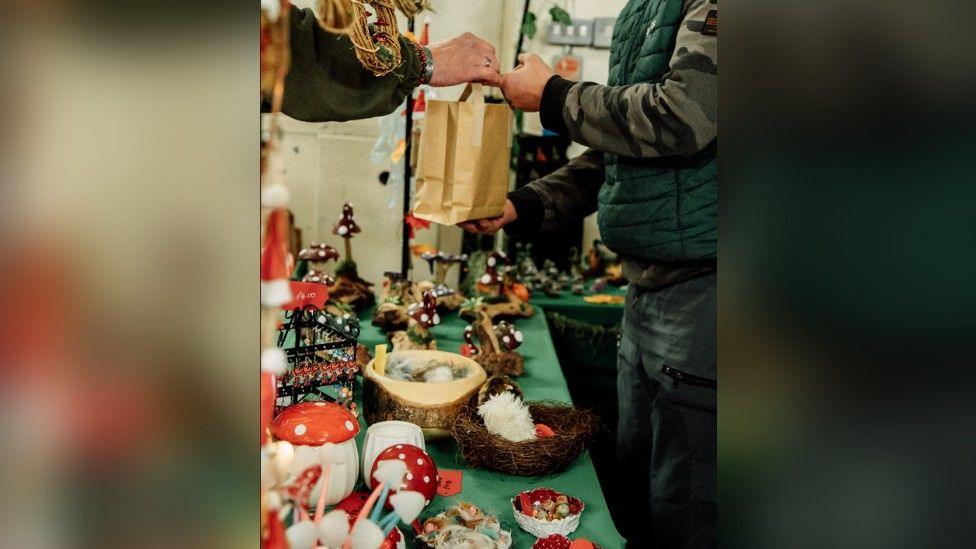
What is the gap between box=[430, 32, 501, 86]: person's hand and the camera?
4.96 ft

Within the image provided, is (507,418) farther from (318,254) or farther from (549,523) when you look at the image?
(318,254)

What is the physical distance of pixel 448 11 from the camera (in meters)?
4.08

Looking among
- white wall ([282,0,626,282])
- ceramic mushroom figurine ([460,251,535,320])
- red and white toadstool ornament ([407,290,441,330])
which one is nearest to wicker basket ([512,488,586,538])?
red and white toadstool ornament ([407,290,441,330])

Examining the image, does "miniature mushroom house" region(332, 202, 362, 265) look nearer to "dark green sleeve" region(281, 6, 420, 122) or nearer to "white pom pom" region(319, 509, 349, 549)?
"dark green sleeve" region(281, 6, 420, 122)

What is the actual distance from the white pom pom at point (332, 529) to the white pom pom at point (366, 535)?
0.10 feet

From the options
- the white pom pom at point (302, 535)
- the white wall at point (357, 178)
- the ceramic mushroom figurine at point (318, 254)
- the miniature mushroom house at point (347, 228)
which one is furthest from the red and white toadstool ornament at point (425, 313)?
the white wall at point (357, 178)

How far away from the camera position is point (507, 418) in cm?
160

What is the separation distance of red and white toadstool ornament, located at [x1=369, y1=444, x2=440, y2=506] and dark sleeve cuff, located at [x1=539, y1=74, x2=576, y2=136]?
33.4 inches

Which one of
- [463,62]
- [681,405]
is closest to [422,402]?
[681,405]
